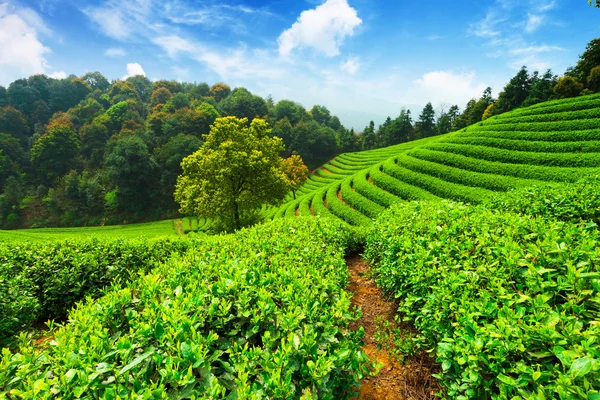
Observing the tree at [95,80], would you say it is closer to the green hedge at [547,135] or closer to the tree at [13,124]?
the tree at [13,124]

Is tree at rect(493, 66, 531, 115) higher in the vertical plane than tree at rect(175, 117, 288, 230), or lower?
higher

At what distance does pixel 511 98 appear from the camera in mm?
52250

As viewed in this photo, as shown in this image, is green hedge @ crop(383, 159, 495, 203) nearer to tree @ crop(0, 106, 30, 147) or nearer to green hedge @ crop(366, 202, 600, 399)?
green hedge @ crop(366, 202, 600, 399)

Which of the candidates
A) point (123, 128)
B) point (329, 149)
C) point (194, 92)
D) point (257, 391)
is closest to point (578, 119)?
point (257, 391)

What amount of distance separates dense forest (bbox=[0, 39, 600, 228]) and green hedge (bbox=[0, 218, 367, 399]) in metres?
48.5

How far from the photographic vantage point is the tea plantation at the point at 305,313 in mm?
2316

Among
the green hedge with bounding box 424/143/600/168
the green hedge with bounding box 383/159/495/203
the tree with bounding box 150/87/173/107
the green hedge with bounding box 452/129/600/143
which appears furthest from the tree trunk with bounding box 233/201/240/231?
the tree with bounding box 150/87/173/107

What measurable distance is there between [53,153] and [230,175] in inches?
2535

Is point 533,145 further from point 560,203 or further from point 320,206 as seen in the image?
point 560,203

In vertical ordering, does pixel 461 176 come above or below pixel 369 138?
below

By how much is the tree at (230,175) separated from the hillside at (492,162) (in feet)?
17.2

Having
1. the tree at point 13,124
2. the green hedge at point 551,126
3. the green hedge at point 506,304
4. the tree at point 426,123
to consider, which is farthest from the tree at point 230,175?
the tree at point 13,124

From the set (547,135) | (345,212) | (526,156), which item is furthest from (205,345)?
(547,135)

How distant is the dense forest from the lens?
51.1m
